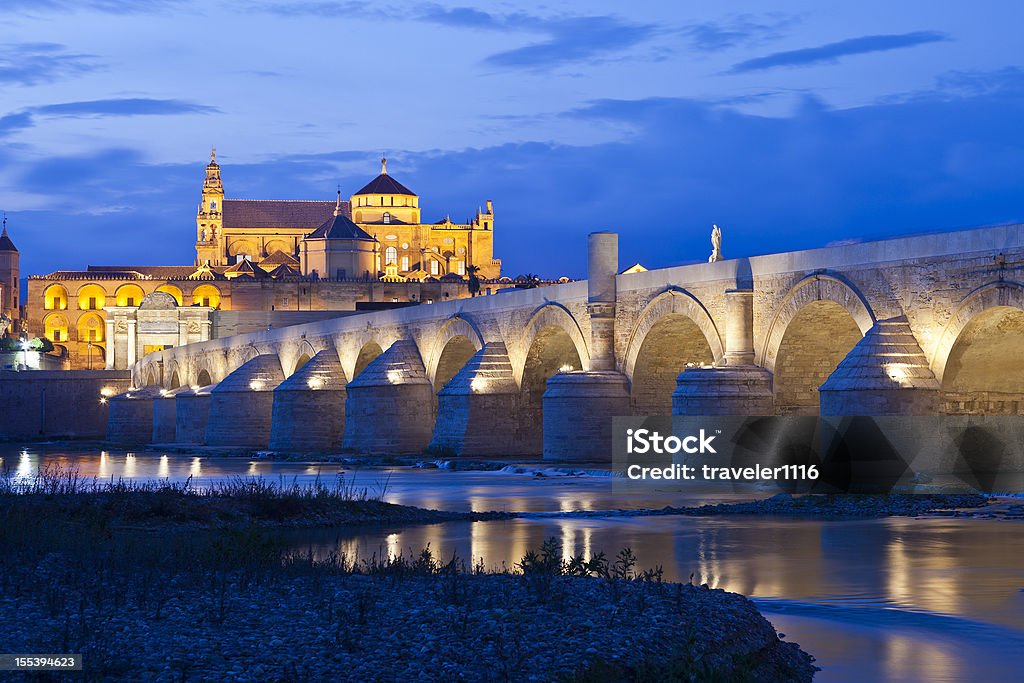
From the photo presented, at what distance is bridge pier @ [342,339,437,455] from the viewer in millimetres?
42719

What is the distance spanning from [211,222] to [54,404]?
55170 mm

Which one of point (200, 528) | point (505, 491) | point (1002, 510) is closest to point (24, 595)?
point (200, 528)

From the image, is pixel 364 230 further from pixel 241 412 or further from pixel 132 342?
pixel 241 412

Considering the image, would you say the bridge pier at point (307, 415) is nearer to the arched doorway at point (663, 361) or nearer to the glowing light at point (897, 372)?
the arched doorway at point (663, 361)

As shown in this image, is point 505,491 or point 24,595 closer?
point 24,595

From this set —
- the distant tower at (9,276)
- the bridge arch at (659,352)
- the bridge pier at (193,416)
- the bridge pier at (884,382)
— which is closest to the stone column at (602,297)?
the bridge arch at (659,352)

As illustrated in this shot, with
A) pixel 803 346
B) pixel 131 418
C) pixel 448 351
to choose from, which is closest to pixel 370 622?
pixel 803 346

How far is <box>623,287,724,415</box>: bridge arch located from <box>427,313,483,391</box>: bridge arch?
9.59m

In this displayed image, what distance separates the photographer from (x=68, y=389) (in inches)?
3100

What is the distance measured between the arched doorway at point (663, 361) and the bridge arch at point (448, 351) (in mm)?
9591

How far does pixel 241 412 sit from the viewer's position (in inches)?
2076

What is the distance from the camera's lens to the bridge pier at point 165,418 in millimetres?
62688

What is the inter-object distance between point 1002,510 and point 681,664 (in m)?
13.1

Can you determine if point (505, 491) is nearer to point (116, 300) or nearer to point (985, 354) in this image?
point (985, 354)
